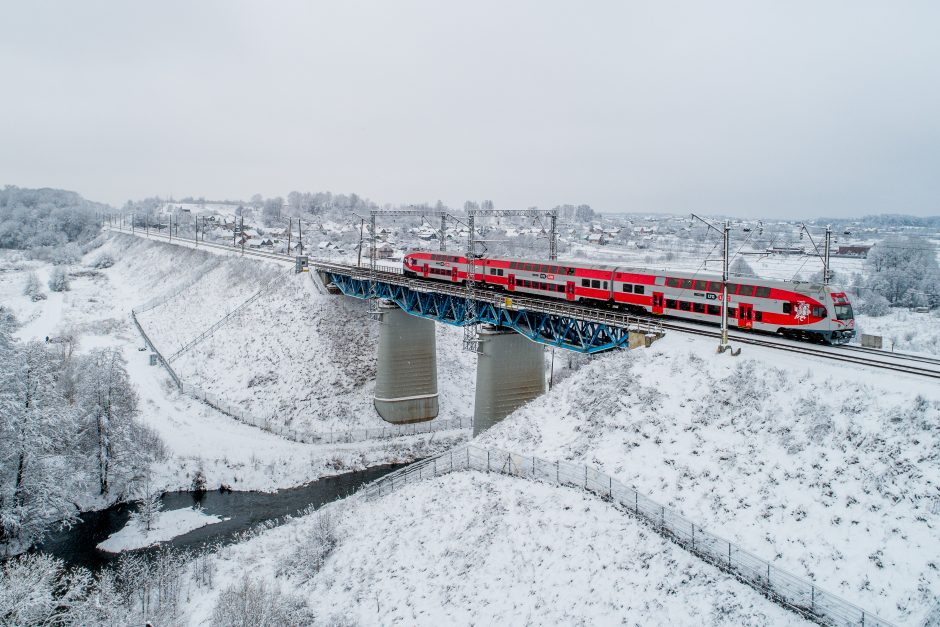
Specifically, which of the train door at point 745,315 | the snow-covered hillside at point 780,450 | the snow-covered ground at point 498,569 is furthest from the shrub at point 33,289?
the train door at point 745,315

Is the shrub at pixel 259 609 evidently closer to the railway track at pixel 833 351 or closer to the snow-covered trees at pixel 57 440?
the snow-covered trees at pixel 57 440

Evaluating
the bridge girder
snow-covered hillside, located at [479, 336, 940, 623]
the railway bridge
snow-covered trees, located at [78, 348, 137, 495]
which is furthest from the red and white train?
snow-covered trees, located at [78, 348, 137, 495]

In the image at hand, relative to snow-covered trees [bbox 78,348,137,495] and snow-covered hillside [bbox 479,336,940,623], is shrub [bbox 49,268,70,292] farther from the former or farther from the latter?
snow-covered hillside [bbox 479,336,940,623]

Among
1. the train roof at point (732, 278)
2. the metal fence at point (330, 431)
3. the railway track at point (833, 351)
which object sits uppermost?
the train roof at point (732, 278)

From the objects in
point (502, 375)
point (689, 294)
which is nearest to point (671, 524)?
point (689, 294)

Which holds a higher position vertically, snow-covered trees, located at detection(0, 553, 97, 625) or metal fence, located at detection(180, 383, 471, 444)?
snow-covered trees, located at detection(0, 553, 97, 625)

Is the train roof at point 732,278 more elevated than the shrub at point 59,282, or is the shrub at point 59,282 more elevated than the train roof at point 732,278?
the train roof at point 732,278
